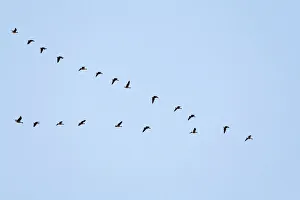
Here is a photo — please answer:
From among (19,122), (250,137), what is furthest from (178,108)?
(19,122)

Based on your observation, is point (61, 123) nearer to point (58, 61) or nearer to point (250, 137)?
point (58, 61)

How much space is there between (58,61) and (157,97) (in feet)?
53.4

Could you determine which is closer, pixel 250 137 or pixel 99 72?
pixel 99 72

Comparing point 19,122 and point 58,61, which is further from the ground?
point 58,61

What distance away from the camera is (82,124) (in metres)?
151

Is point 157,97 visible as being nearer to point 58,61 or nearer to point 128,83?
point 128,83

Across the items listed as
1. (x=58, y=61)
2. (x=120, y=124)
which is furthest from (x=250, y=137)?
(x=58, y=61)

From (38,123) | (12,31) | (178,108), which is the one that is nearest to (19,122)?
(38,123)

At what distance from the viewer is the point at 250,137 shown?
157375 mm

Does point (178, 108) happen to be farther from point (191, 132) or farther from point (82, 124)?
point (82, 124)

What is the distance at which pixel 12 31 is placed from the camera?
149375mm

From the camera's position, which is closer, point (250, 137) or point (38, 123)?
point (38, 123)

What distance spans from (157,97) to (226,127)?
11673 millimetres

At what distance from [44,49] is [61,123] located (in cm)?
1347
